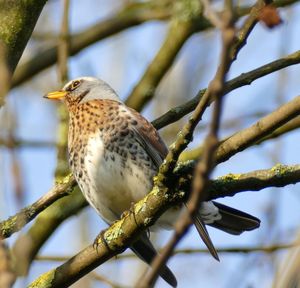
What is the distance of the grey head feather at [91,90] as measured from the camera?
19.8ft

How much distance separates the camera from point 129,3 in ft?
25.0

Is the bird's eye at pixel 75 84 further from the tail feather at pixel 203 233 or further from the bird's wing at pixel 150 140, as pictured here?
the tail feather at pixel 203 233

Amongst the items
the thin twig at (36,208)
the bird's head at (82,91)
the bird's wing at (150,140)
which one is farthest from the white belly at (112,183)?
the bird's head at (82,91)

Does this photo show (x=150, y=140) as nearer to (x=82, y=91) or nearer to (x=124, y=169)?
(x=124, y=169)

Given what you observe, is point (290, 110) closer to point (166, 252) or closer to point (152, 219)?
point (152, 219)

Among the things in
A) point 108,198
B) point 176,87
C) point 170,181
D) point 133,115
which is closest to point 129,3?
point 176,87

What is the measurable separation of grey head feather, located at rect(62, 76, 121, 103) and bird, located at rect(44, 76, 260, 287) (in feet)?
1.55

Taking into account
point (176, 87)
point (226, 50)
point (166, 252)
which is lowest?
point (166, 252)

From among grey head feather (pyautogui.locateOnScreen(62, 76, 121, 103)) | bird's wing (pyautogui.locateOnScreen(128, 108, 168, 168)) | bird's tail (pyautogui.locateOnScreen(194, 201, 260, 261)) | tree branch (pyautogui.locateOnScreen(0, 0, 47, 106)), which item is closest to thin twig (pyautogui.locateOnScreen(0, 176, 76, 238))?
bird's wing (pyautogui.locateOnScreen(128, 108, 168, 168))

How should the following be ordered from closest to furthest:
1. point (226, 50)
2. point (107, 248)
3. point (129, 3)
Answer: point (226, 50) < point (107, 248) < point (129, 3)

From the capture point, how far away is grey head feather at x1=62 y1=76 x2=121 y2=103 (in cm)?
602

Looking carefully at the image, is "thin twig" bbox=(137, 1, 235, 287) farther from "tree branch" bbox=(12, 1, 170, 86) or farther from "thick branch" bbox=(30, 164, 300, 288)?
"tree branch" bbox=(12, 1, 170, 86)

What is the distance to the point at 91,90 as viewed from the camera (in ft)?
20.3

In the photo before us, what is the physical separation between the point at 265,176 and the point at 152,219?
0.59 m
